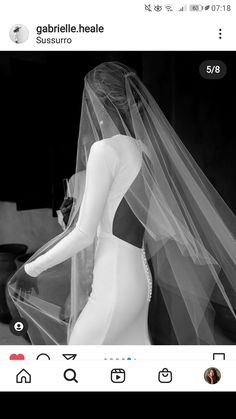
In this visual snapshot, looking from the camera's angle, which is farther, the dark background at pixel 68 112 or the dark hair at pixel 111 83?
the dark background at pixel 68 112

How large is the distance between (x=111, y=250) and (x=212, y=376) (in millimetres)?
380

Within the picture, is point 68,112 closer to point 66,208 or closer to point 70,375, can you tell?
point 66,208

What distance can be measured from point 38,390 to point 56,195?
1.17 meters

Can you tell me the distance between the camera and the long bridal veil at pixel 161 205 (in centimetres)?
111

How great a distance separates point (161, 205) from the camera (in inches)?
44.3

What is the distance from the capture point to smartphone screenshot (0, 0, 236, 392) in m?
0.93
